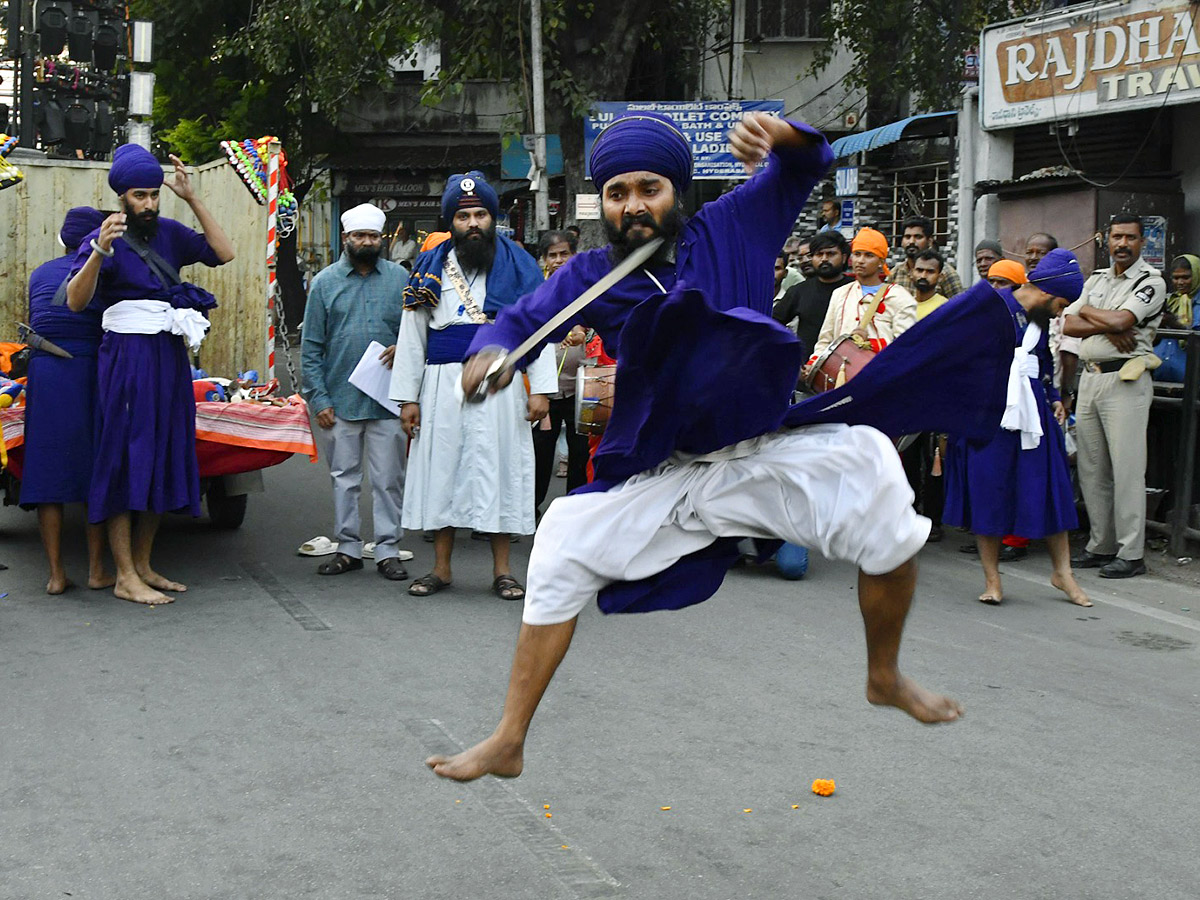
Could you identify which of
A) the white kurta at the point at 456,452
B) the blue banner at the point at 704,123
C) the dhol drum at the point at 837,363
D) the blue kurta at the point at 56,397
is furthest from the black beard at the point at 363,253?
the blue banner at the point at 704,123

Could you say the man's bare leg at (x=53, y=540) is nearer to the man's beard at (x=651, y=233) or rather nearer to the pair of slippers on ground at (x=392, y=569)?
the pair of slippers on ground at (x=392, y=569)

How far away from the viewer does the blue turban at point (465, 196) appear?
7.73 metres

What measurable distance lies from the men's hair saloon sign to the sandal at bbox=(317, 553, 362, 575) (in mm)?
6987

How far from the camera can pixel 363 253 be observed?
8.38 meters

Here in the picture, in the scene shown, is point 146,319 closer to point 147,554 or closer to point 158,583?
point 147,554

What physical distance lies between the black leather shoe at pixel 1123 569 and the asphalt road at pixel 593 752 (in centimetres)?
75

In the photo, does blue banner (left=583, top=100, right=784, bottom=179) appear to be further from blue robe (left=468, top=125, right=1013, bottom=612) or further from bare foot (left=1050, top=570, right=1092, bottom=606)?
blue robe (left=468, top=125, right=1013, bottom=612)

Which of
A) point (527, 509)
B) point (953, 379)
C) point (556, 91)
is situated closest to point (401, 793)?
point (953, 379)

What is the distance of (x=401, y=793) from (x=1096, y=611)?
4591mm

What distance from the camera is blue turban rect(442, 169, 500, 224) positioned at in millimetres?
7730

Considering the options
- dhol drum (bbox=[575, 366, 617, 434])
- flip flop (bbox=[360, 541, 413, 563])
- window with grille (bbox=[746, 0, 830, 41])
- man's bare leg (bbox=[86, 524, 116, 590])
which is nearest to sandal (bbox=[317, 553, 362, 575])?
flip flop (bbox=[360, 541, 413, 563])

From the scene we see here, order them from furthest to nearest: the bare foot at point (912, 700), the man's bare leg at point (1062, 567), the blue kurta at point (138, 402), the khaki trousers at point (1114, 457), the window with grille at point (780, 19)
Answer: the window with grille at point (780, 19)
the khaki trousers at point (1114, 457)
the man's bare leg at point (1062, 567)
the blue kurta at point (138, 402)
the bare foot at point (912, 700)

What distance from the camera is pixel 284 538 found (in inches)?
377

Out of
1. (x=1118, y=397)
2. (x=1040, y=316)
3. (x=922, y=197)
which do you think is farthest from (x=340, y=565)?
(x=922, y=197)
